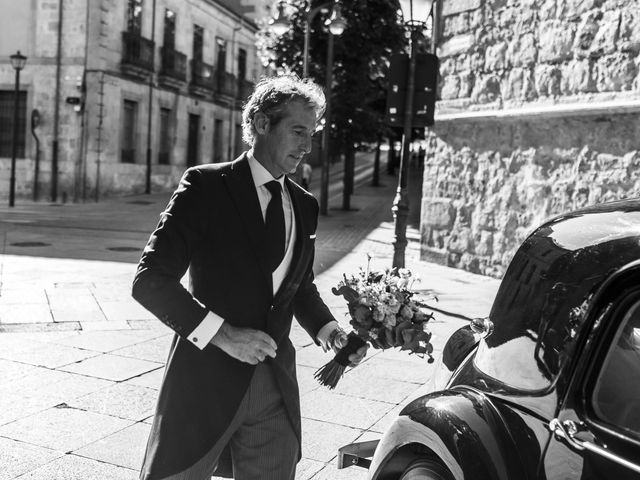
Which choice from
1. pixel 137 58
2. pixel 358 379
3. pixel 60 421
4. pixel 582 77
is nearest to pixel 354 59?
pixel 137 58

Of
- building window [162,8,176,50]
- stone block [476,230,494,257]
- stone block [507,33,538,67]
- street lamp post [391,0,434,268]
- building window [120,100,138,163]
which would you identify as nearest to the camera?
street lamp post [391,0,434,268]

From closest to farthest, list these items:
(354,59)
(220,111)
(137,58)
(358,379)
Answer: (358,379) < (354,59) < (137,58) < (220,111)

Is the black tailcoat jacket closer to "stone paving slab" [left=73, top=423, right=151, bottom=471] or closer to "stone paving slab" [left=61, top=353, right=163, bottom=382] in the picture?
"stone paving slab" [left=73, top=423, right=151, bottom=471]

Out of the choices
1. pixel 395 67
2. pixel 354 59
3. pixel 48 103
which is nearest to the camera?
pixel 395 67

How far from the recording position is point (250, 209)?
96.8 inches

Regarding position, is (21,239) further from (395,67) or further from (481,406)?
(481,406)

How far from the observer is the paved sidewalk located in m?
4.18

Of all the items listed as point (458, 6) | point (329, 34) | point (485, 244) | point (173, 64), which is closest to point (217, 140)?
point (173, 64)

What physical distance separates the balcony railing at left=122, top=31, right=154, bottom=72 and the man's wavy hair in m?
25.7

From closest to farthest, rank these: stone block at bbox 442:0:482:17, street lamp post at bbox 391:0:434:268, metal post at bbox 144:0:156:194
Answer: street lamp post at bbox 391:0:434:268 → stone block at bbox 442:0:482:17 → metal post at bbox 144:0:156:194

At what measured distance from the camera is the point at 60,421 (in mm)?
4617

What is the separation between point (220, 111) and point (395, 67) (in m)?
26.6

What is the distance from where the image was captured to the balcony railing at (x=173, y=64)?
1180 inches

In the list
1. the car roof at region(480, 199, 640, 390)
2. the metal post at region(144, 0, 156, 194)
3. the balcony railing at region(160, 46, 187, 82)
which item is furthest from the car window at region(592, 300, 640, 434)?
the balcony railing at region(160, 46, 187, 82)
